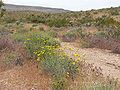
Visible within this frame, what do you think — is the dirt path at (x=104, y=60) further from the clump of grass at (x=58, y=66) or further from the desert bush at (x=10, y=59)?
the desert bush at (x=10, y=59)

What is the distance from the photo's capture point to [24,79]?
21.9 ft

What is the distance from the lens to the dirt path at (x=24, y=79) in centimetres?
622

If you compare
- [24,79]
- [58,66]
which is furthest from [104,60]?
[24,79]

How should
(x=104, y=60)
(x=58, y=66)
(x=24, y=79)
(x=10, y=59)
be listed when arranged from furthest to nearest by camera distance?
(x=104, y=60)
(x=10, y=59)
(x=24, y=79)
(x=58, y=66)

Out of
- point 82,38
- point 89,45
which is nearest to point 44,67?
point 89,45

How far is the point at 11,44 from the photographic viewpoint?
9.92 metres

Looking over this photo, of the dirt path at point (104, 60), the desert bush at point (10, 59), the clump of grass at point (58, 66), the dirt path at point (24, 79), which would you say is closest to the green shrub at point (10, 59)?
the desert bush at point (10, 59)

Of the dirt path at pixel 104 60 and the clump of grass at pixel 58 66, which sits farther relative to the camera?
the dirt path at pixel 104 60

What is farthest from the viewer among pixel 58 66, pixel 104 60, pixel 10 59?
pixel 104 60

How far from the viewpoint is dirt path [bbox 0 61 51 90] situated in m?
6.22

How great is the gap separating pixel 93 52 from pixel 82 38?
3745 mm

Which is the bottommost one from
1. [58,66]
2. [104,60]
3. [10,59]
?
[104,60]

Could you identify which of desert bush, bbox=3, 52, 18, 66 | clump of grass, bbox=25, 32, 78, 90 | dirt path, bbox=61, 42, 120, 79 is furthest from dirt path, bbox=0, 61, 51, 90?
dirt path, bbox=61, 42, 120, 79

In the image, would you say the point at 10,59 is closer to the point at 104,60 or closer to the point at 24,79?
the point at 24,79
